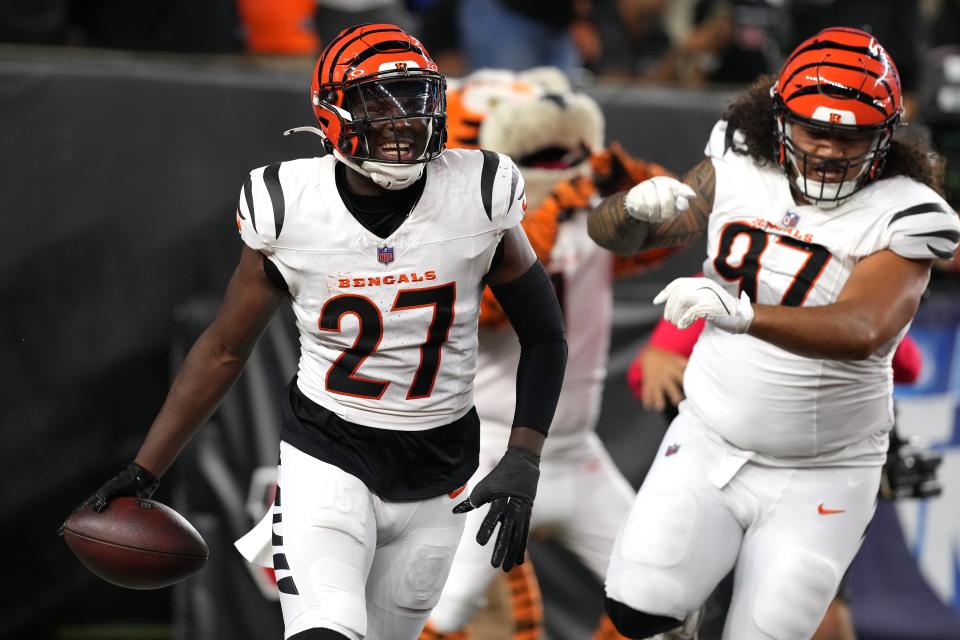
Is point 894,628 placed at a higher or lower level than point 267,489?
lower

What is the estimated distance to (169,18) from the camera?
5105mm

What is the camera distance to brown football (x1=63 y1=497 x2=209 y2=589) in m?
2.82

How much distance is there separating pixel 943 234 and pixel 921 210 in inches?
2.7

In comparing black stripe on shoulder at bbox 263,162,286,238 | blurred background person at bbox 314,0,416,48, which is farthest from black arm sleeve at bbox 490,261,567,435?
blurred background person at bbox 314,0,416,48

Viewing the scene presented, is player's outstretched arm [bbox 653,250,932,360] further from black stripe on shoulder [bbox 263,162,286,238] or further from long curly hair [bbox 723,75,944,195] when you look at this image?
black stripe on shoulder [bbox 263,162,286,238]

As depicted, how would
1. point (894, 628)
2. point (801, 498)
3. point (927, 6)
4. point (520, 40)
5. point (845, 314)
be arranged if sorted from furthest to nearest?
point (927, 6)
point (520, 40)
point (894, 628)
point (801, 498)
point (845, 314)

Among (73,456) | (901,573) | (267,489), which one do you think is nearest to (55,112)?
(73,456)

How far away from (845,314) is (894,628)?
261 centimetres

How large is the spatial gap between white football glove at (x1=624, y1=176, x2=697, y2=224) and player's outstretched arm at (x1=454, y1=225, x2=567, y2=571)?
0.26 meters

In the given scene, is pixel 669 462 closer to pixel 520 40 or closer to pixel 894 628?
pixel 894 628

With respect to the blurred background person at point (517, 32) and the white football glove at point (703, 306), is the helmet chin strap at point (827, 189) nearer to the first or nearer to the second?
the white football glove at point (703, 306)

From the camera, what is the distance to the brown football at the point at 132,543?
282 cm

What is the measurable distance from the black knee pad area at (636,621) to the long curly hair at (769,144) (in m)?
1.06

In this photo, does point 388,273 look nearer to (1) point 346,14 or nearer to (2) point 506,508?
(2) point 506,508
